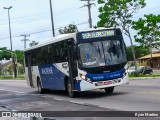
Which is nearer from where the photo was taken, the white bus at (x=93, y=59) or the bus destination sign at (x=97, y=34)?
the white bus at (x=93, y=59)

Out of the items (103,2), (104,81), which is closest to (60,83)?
(104,81)

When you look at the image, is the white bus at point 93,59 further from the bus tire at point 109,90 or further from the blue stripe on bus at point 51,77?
the bus tire at point 109,90

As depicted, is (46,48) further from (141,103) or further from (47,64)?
(141,103)

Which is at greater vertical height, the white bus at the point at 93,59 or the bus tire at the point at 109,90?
Result: the white bus at the point at 93,59

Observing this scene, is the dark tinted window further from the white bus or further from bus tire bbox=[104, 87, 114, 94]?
bus tire bbox=[104, 87, 114, 94]

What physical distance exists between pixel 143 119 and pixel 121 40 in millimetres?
9268

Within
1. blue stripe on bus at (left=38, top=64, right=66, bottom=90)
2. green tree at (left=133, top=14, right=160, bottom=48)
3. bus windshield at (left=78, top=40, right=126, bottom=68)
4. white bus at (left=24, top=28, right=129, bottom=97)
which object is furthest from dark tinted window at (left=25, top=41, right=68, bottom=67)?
green tree at (left=133, top=14, right=160, bottom=48)

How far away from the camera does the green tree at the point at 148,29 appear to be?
49688mm

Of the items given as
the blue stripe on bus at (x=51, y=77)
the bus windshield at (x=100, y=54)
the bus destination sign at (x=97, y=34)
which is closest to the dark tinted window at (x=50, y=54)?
Result: the blue stripe on bus at (x=51, y=77)

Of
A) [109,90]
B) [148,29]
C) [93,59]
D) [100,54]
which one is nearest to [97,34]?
[100,54]

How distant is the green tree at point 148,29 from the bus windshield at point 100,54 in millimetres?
25911

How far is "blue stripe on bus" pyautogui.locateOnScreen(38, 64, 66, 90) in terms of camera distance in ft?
71.3

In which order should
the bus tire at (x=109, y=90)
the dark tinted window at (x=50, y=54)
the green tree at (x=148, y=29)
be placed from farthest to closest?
the green tree at (x=148, y=29)
the bus tire at (x=109, y=90)
the dark tinted window at (x=50, y=54)

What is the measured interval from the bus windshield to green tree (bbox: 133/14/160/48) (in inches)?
1020
